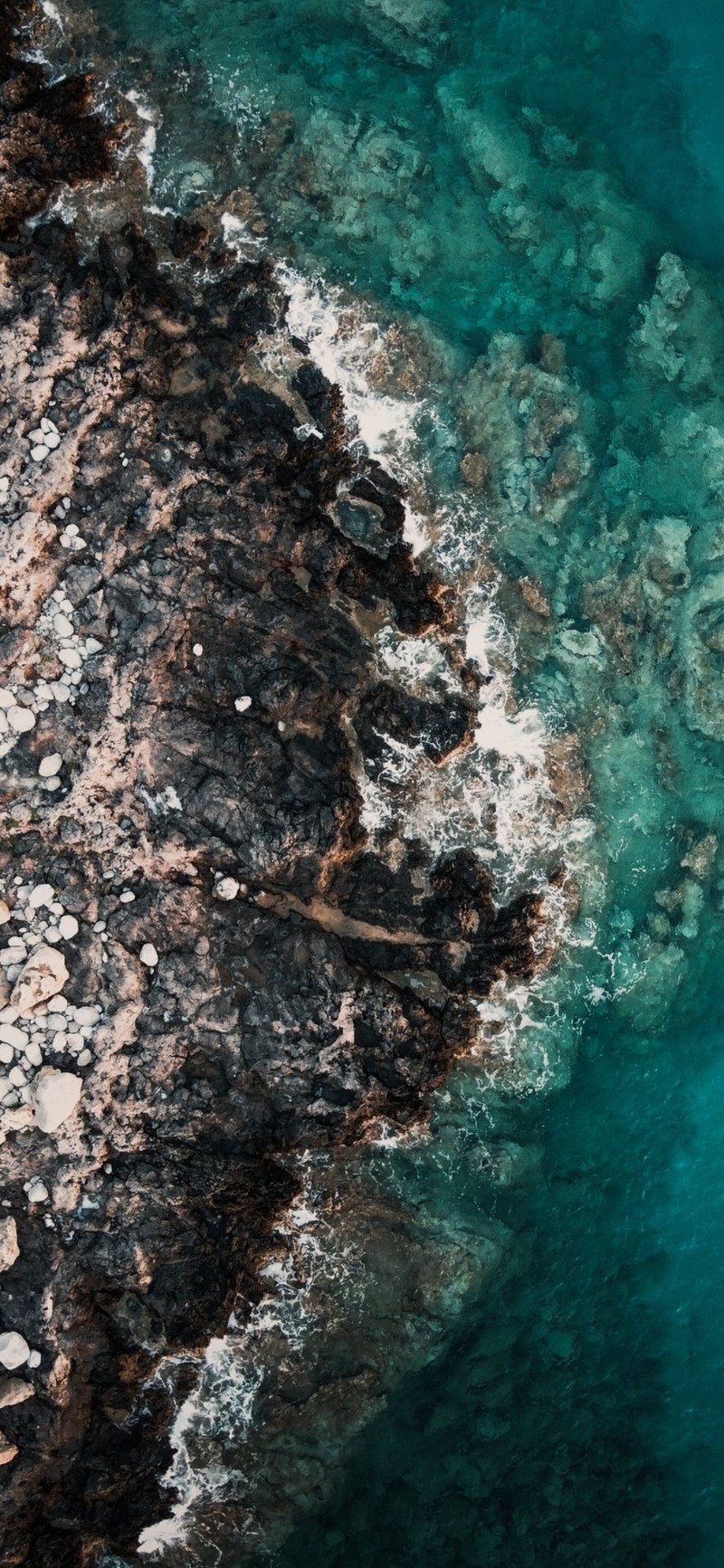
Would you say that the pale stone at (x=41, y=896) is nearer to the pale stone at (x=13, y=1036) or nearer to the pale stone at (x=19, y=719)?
the pale stone at (x=13, y=1036)

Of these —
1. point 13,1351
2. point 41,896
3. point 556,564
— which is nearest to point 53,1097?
point 41,896

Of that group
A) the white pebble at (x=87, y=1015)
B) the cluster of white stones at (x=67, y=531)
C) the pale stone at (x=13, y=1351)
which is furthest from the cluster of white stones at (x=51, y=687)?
the pale stone at (x=13, y=1351)

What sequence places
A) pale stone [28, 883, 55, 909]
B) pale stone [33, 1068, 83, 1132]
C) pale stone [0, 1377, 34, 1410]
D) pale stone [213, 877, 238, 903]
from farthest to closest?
pale stone [213, 877, 238, 903] → pale stone [28, 883, 55, 909] → pale stone [0, 1377, 34, 1410] → pale stone [33, 1068, 83, 1132]

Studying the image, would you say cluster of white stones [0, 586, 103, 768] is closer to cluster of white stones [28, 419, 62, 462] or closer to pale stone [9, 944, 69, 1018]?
cluster of white stones [28, 419, 62, 462]

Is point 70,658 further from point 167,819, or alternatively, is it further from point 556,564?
point 556,564

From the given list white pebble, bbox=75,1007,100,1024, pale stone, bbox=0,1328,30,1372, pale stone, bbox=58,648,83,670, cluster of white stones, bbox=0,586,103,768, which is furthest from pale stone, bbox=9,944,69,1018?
pale stone, bbox=0,1328,30,1372
